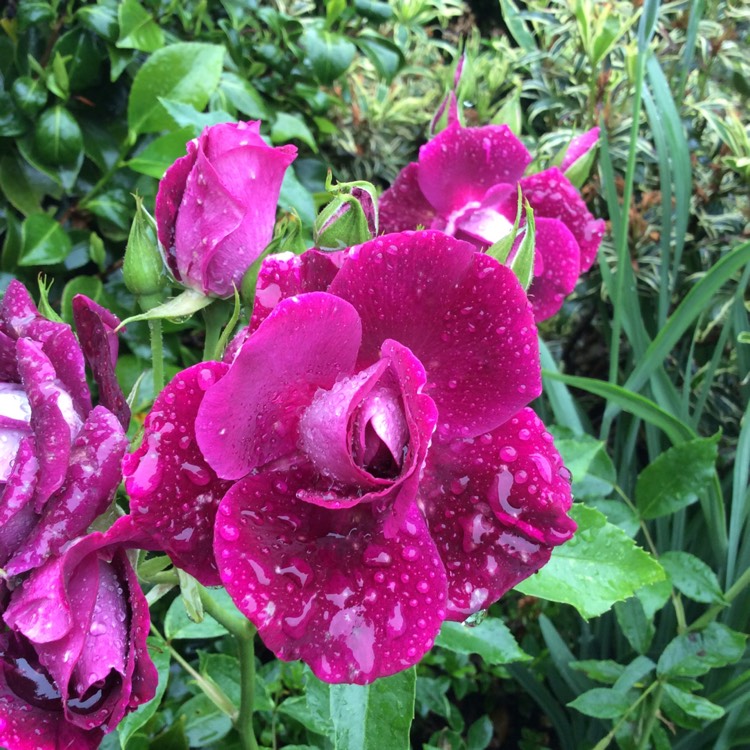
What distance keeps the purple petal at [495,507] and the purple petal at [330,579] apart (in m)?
0.03

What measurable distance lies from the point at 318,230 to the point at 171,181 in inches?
4.7

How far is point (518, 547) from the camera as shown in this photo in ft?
1.41

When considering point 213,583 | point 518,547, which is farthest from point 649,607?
point 213,583

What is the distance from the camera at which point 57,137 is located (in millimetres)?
1334

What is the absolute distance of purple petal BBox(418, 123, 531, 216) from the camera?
70 cm

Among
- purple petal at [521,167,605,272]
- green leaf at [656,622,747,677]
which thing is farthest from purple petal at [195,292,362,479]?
green leaf at [656,622,747,677]

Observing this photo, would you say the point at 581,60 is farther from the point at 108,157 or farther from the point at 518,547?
the point at 518,547

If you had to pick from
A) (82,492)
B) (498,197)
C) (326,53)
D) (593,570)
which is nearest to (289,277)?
(82,492)

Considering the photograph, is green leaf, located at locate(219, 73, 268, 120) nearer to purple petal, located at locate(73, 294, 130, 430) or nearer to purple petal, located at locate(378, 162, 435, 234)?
purple petal, located at locate(378, 162, 435, 234)

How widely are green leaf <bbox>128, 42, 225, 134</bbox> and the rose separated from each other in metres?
0.88

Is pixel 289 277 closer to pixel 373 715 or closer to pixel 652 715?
pixel 373 715

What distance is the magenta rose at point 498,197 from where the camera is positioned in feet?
2.26

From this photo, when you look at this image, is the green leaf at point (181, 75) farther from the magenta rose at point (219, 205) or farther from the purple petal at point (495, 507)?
the purple petal at point (495, 507)

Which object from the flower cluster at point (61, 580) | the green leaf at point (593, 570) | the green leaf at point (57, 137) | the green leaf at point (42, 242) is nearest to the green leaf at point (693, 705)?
the green leaf at point (593, 570)
